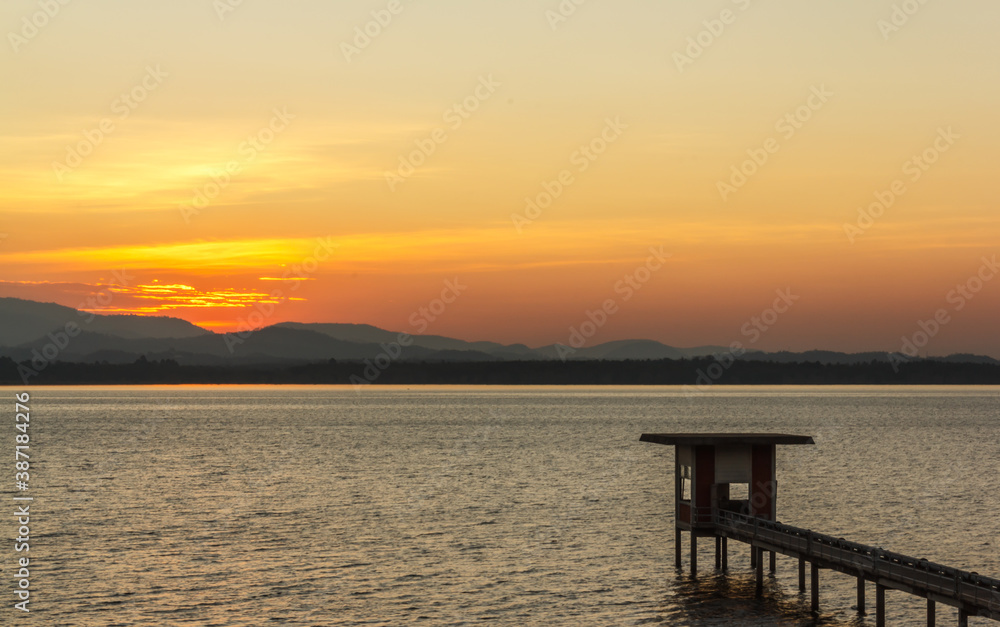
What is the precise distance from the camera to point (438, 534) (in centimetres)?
5238

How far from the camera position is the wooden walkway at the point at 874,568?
88.7ft

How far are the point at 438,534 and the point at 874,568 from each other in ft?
86.5

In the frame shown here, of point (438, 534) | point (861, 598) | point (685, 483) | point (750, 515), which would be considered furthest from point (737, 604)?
point (438, 534)

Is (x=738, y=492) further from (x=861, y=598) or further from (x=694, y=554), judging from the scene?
(x=861, y=598)

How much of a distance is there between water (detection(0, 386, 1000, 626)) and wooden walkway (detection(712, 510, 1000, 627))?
84.5 inches

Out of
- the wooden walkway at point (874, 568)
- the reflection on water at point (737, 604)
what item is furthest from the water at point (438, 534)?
the wooden walkway at point (874, 568)

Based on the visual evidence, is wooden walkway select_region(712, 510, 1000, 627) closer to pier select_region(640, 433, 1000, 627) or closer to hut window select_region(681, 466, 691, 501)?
pier select_region(640, 433, 1000, 627)

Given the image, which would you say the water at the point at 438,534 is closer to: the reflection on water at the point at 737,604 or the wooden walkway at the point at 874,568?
the reflection on water at the point at 737,604

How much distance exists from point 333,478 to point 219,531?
29151 mm

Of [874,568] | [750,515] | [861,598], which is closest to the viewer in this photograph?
[874,568]

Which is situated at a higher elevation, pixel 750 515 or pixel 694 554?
pixel 750 515

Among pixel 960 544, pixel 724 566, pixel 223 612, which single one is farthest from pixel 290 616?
pixel 960 544

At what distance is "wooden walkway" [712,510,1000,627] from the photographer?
2703cm

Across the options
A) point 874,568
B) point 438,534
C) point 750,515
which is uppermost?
point 750,515
